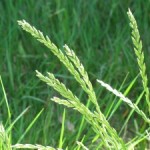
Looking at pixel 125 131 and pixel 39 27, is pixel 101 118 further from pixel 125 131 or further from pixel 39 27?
pixel 39 27

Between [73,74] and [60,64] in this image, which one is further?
[60,64]

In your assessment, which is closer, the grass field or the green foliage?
the green foliage

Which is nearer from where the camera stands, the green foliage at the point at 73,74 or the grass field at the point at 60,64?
the green foliage at the point at 73,74

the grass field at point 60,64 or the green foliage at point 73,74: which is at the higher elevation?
the green foliage at point 73,74

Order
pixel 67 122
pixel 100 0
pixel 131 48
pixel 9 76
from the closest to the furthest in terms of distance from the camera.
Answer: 1. pixel 67 122
2. pixel 9 76
3. pixel 131 48
4. pixel 100 0

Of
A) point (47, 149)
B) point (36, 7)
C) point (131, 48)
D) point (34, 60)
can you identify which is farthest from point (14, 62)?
point (47, 149)

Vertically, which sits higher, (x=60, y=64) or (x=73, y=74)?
(x=73, y=74)

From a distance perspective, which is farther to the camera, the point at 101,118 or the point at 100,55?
the point at 100,55

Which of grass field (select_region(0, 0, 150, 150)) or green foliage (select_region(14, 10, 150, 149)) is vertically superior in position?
green foliage (select_region(14, 10, 150, 149))
